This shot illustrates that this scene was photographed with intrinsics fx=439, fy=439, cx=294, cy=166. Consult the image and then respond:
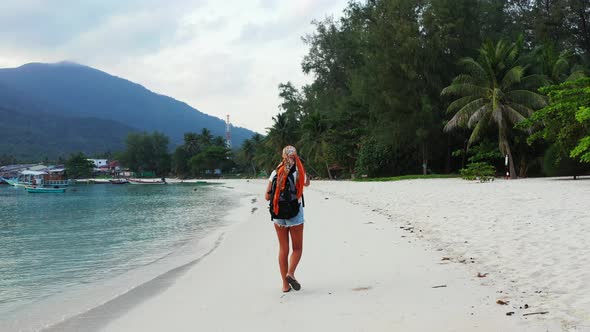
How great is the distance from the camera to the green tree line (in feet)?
96.8

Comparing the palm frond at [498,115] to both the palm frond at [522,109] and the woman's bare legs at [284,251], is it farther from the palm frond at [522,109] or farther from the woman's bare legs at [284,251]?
the woman's bare legs at [284,251]

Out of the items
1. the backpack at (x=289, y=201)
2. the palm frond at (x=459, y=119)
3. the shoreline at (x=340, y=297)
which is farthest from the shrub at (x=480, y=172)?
the backpack at (x=289, y=201)

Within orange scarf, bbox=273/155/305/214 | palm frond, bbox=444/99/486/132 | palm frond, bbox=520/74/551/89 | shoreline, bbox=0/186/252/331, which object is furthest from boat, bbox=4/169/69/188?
orange scarf, bbox=273/155/305/214

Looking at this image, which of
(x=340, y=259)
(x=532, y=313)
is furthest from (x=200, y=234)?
(x=532, y=313)

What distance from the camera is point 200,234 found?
46.9 feet

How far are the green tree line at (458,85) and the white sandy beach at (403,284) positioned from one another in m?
15.8

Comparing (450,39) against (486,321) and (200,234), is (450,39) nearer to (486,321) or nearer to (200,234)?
(200,234)

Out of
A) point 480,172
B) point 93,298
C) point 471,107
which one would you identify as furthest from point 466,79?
point 93,298

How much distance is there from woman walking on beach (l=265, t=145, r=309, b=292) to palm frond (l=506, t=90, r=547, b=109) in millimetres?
28446

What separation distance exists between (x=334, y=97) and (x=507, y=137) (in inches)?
954

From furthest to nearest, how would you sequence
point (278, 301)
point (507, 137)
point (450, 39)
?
point (450, 39)
point (507, 137)
point (278, 301)

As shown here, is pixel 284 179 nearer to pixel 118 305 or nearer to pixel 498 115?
pixel 118 305

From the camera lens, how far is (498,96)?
96.1ft

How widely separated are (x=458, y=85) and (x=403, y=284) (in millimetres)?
28099
